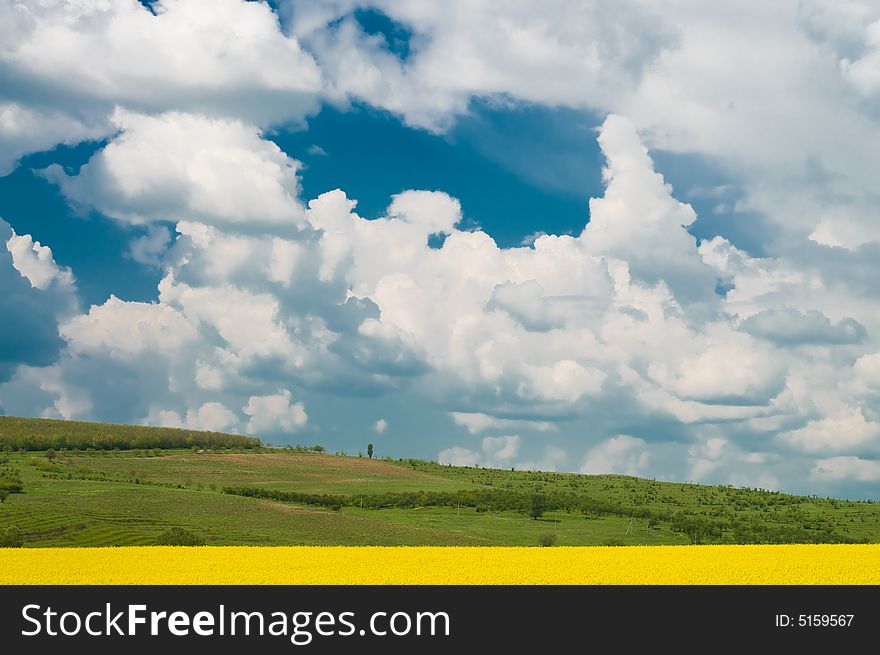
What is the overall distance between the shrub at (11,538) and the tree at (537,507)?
79.5 metres

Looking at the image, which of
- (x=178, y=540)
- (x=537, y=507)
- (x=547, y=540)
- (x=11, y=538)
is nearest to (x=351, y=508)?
(x=537, y=507)

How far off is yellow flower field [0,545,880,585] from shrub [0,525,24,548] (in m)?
39.1

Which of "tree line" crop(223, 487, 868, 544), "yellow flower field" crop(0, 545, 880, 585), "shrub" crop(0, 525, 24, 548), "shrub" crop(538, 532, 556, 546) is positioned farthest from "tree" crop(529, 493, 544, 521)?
"yellow flower field" crop(0, 545, 880, 585)

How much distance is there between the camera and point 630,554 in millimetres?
52000

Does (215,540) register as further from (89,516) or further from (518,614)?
(518,614)

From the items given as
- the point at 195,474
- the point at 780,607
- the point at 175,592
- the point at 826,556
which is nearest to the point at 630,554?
the point at 826,556

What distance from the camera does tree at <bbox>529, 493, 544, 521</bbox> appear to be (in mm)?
148000

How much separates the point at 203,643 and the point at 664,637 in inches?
651

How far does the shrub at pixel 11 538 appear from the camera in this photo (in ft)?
291

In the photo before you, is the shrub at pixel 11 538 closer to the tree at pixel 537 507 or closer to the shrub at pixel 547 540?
the shrub at pixel 547 540

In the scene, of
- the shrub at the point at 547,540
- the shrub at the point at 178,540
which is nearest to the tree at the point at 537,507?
the shrub at the point at 547,540

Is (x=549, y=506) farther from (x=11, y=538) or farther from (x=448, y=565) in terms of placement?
(x=448, y=565)

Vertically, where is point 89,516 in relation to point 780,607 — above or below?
above

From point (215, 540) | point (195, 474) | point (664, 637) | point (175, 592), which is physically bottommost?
point (664, 637)
